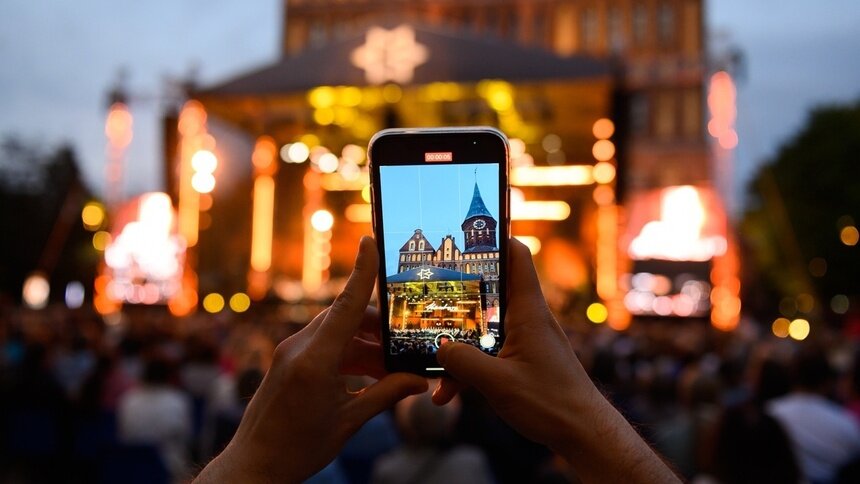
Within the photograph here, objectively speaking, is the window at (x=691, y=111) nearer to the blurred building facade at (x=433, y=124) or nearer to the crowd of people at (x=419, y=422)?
the blurred building facade at (x=433, y=124)

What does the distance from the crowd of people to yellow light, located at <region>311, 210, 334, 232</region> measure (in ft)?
53.8

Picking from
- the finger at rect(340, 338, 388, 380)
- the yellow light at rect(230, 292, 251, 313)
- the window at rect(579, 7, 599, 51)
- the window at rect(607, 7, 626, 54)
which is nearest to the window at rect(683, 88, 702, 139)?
the window at rect(607, 7, 626, 54)

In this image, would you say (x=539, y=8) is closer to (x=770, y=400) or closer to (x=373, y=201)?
(x=770, y=400)

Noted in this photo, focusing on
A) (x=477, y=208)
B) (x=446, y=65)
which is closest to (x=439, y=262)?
(x=477, y=208)

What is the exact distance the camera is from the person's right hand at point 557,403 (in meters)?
1.28

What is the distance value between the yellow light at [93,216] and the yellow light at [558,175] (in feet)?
94.8

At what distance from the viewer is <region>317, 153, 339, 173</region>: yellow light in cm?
2691

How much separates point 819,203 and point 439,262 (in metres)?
50.9

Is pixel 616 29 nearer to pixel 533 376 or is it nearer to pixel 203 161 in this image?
pixel 203 161

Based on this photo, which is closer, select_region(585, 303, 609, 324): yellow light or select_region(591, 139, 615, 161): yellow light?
select_region(585, 303, 609, 324): yellow light

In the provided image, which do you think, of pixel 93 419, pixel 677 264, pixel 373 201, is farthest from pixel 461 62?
pixel 373 201

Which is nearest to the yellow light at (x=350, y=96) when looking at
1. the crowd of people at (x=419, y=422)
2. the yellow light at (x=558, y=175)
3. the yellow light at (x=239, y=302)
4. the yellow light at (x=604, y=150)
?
the yellow light at (x=239, y=302)

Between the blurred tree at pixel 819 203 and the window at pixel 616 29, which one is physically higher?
the window at pixel 616 29

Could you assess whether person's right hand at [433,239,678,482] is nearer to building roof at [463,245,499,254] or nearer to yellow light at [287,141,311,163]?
building roof at [463,245,499,254]
